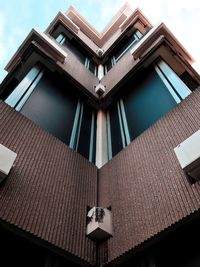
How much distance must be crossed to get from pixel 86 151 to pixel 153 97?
143 centimetres

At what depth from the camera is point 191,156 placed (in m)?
2.43

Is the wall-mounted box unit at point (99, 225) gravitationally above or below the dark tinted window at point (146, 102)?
below

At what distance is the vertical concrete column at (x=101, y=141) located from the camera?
4.13 meters

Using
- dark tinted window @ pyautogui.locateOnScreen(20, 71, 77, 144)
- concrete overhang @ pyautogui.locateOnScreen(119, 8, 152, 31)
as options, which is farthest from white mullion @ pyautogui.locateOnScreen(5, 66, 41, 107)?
concrete overhang @ pyautogui.locateOnScreen(119, 8, 152, 31)

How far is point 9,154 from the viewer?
8.56 feet

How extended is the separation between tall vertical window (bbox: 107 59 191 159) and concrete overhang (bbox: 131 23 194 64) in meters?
0.34

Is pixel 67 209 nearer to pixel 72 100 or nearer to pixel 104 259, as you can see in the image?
pixel 104 259

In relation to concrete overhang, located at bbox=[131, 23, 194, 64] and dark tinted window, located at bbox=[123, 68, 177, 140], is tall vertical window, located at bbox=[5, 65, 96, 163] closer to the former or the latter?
dark tinted window, located at bbox=[123, 68, 177, 140]

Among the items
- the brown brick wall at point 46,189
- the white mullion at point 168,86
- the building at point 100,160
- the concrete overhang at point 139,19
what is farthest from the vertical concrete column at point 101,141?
the concrete overhang at point 139,19

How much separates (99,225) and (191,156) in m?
1.14

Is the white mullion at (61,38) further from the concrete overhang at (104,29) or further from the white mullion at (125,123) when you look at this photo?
the white mullion at (125,123)

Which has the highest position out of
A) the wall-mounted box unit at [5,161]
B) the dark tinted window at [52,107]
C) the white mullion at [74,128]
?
the wall-mounted box unit at [5,161]

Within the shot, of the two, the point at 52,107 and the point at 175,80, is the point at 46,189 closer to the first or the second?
the point at 52,107

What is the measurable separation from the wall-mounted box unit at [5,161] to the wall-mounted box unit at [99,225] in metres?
1.02
